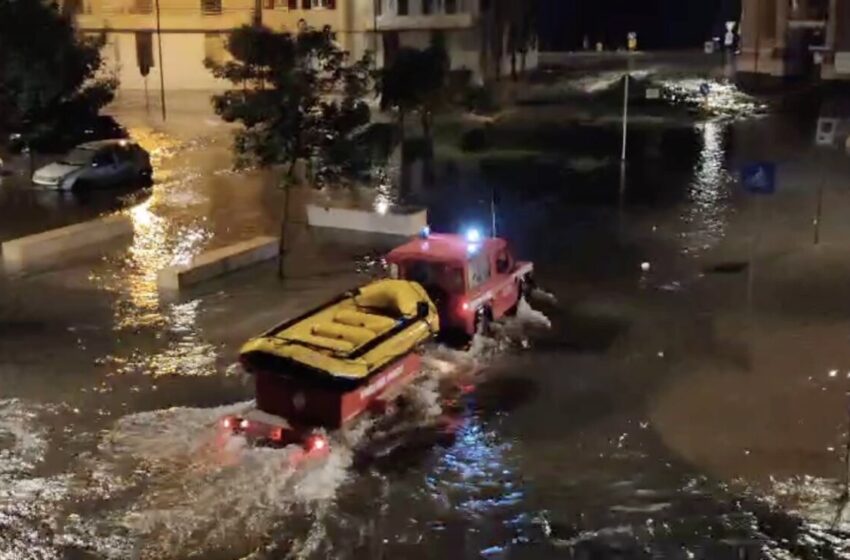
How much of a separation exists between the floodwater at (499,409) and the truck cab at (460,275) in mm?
461

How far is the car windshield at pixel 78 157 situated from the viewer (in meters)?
29.2

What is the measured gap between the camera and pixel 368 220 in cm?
2323

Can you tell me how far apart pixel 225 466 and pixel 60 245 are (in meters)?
11.2

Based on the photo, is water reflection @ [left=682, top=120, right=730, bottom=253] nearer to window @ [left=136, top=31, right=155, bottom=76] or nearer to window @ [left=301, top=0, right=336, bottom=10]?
window @ [left=301, top=0, right=336, bottom=10]

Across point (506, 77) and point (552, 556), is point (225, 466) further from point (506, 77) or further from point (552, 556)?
point (506, 77)

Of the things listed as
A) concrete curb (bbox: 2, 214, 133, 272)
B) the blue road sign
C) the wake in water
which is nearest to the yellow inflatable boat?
the wake in water

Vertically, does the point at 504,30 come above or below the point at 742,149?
above

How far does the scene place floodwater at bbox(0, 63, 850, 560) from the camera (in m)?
10.8

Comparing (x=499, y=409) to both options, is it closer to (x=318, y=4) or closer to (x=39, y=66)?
(x=39, y=66)

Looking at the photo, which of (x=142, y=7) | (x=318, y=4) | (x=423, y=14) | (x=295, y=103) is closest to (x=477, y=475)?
(x=295, y=103)

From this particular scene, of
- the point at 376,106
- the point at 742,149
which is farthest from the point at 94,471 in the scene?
the point at 376,106

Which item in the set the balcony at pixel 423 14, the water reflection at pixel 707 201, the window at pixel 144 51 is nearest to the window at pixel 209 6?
the window at pixel 144 51

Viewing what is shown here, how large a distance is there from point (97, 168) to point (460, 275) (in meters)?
16.2

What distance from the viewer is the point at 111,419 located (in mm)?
13523
